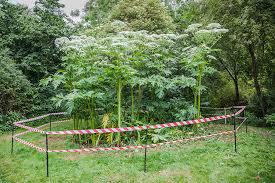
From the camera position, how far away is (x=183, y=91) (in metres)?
11.8

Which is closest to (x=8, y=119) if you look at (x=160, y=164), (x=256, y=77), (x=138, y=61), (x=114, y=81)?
(x=114, y=81)

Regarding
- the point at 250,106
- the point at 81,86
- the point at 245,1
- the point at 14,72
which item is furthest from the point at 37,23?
the point at 250,106

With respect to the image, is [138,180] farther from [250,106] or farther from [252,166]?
[250,106]

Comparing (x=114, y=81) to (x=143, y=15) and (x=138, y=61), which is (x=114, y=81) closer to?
(x=138, y=61)

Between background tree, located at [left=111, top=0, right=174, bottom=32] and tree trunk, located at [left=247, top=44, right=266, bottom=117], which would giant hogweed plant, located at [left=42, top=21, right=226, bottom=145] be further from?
tree trunk, located at [left=247, top=44, right=266, bottom=117]

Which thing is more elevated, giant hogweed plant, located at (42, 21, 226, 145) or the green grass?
giant hogweed plant, located at (42, 21, 226, 145)

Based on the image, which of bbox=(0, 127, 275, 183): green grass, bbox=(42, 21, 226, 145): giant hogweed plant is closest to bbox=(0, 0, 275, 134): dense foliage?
bbox=(42, 21, 226, 145): giant hogweed plant

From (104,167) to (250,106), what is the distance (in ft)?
33.7

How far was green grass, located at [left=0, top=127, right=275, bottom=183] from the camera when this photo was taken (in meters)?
6.06

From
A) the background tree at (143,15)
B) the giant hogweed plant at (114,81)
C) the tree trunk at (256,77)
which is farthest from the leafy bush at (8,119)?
the tree trunk at (256,77)

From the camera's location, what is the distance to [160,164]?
6727 mm

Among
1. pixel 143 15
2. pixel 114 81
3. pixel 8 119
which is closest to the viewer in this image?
pixel 114 81

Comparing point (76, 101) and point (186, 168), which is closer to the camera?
point (186, 168)

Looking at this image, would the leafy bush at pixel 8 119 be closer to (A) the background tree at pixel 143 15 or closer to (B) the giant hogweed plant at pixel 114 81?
(B) the giant hogweed plant at pixel 114 81
